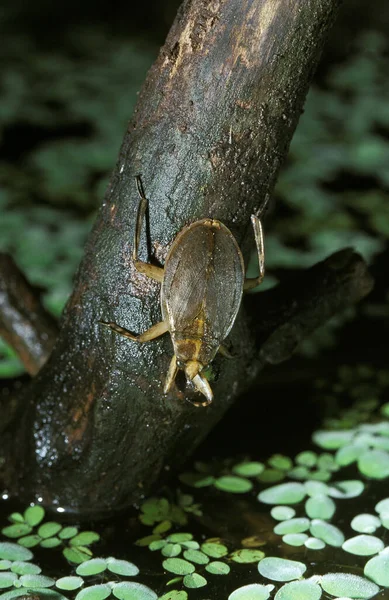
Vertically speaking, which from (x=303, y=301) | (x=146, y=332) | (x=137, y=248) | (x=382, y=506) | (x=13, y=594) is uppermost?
(x=303, y=301)

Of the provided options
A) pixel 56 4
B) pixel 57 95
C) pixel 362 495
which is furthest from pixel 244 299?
pixel 56 4

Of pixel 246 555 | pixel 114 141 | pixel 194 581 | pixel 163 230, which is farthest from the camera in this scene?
pixel 114 141

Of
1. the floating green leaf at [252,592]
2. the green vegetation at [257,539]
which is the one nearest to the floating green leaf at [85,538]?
the green vegetation at [257,539]

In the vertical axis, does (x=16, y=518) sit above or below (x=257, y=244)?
below

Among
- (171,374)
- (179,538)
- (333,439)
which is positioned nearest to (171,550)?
(179,538)

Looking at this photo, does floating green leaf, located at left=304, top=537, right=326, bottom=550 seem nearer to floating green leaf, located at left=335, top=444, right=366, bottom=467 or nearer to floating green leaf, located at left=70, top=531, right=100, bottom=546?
floating green leaf, located at left=335, top=444, right=366, bottom=467

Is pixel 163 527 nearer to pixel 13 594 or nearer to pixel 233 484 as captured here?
pixel 233 484

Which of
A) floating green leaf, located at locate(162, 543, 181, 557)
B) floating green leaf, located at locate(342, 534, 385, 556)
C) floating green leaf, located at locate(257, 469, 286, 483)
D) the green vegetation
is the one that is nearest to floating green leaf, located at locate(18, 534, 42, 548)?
the green vegetation
